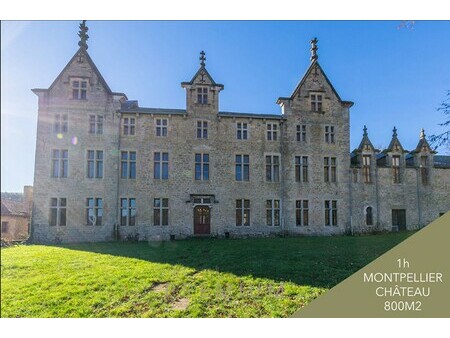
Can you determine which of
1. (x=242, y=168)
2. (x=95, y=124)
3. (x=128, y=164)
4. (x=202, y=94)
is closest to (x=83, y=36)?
(x=95, y=124)

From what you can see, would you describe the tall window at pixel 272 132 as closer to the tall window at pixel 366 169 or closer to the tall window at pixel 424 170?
the tall window at pixel 366 169

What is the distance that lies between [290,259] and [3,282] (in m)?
7.81

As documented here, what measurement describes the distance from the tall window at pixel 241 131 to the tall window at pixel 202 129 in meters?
1.82

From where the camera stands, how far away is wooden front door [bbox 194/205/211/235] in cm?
1727

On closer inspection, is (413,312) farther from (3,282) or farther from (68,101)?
(68,101)

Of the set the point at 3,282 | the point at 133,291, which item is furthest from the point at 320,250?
the point at 3,282

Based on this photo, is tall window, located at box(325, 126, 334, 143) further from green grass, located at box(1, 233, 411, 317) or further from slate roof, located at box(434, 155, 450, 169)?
green grass, located at box(1, 233, 411, 317)

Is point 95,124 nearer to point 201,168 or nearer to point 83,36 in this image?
point 83,36

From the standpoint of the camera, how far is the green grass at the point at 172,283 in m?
6.07

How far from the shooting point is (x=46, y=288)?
23.7 feet

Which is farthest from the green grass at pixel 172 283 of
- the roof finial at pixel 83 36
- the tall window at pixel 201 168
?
the roof finial at pixel 83 36

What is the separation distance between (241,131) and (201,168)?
10.6 ft

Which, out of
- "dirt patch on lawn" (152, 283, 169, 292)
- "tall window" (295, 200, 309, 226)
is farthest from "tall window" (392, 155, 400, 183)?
"dirt patch on lawn" (152, 283, 169, 292)

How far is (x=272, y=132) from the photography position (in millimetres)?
18312
